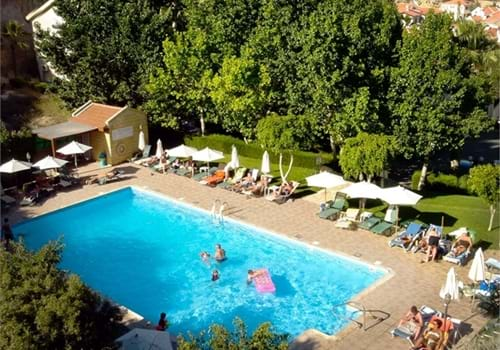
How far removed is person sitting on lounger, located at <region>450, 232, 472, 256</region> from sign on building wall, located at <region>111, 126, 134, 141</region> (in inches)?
801

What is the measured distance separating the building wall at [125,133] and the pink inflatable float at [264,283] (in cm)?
1614

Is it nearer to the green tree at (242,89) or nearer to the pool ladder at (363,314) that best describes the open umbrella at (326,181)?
the pool ladder at (363,314)

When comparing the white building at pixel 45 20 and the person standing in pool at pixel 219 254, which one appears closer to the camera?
the person standing in pool at pixel 219 254

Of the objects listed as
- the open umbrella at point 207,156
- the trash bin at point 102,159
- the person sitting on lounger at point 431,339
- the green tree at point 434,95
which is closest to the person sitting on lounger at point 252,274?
the person sitting on lounger at point 431,339

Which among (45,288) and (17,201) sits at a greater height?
(45,288)

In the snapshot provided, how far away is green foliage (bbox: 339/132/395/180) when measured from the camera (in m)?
24.9

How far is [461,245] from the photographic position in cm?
2119

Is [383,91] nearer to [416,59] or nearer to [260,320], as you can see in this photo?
[416,59]

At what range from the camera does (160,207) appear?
1123 inches

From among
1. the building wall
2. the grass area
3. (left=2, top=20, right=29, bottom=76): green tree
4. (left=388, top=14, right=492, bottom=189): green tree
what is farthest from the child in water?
(left=2, top=20, right=29, bottom=76): green tree

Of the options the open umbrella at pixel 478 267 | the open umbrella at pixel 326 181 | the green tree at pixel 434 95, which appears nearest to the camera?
the open umbrella at pixel 478 267

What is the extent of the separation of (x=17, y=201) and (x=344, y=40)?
59.3 ft

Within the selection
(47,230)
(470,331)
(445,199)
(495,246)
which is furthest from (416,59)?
(47,230)

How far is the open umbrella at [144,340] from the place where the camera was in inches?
583
